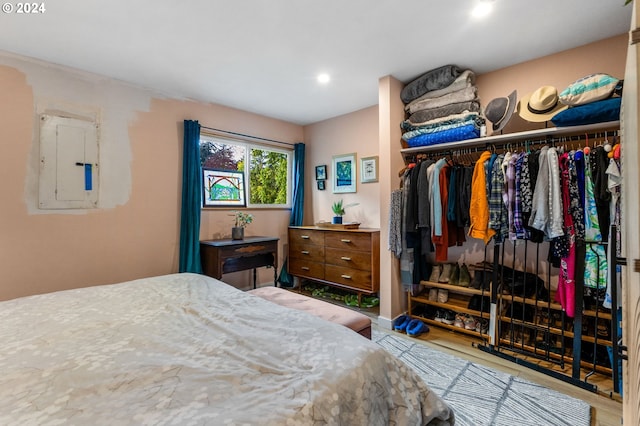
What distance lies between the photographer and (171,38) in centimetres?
216

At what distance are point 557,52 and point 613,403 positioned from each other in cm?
255

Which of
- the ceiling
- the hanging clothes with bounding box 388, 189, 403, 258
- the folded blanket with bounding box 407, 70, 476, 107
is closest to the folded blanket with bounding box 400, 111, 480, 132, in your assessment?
the folded blanket with bounding box 407, 70, 476, 107

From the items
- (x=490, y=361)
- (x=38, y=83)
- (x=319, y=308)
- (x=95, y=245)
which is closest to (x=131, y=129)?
(x=38, y=83)

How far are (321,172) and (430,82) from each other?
1951 mm

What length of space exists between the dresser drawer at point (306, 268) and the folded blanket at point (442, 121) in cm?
189

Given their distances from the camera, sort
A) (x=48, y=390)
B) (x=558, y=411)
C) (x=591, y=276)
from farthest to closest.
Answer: (x=591, y=276) → (x=558, y=411) → (x=48, y=390)

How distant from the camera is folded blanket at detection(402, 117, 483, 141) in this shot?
8.09 ft

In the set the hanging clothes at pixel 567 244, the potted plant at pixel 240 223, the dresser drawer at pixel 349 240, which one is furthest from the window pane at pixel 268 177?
the hanging clothes at pixel 567 244

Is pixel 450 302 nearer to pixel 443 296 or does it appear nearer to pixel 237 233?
pixel 443 296

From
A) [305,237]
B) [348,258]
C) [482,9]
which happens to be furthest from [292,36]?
[305,237]

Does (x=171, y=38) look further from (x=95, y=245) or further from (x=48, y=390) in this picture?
(x=48, y=390)

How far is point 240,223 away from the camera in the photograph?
3.71 meters

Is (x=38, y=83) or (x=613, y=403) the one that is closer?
(x=613, y=403)

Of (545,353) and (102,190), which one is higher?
(102,190)
